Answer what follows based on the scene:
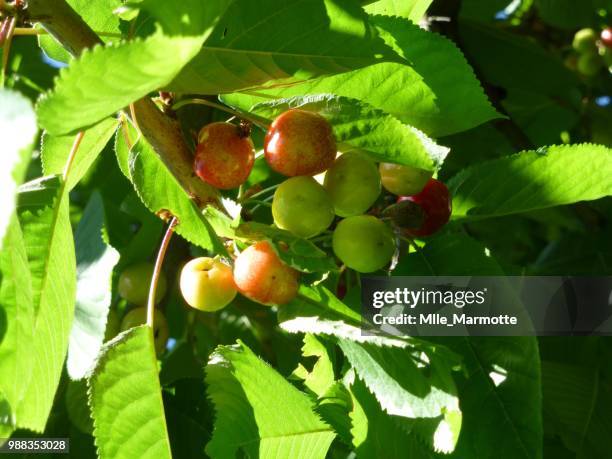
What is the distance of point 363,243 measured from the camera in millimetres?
977

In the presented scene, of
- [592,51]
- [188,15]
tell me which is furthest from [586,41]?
[188,15]

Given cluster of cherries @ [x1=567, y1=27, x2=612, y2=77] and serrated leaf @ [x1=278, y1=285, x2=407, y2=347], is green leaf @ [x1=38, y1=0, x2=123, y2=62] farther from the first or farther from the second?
cluster of cherries @ [x1=567, y1=27, x2=612, y2=77]

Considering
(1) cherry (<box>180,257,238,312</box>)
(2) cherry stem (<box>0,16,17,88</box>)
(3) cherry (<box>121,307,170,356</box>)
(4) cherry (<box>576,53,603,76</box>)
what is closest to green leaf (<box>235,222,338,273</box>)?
(1) cherry (<box>180,257,238,312</box>)

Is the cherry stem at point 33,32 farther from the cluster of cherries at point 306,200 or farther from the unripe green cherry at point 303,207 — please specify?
the unripe green cherry at point 303,207

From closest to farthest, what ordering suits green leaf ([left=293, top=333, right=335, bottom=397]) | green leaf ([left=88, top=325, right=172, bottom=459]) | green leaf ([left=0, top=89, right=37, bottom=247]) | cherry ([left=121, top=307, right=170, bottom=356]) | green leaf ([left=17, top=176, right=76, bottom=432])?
green leaf ([left=0, top=89, right=37, bottom=247]) → green leaf ([left=17, top=176, right=76, bottom=432]) → green leaf ([left=88, top=325, right=172, bottom=459]) → green leaf ([left=293, top=333, right=335, bottom=397]) → cherry ([left=121, top=307, right=170, bottom=356])

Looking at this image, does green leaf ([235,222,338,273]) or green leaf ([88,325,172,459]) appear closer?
green leaf ([235,222,338,273])

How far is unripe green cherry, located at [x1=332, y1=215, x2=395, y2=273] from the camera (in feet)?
3.21

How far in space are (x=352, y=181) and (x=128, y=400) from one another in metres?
0.41

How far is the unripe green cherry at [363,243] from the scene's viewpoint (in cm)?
98

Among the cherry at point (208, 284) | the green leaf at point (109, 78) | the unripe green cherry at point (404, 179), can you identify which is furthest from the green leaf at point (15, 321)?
the unripe green cherry at point (404, 179)

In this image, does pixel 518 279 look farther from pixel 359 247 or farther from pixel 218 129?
pixel 218 129

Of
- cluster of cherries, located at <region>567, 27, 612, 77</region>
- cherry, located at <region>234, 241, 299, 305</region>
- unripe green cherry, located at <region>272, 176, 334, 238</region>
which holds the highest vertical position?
unripe green cherry, located at <region>272, 176, 334, 238</region>

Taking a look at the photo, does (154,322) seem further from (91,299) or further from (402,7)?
(402,7)

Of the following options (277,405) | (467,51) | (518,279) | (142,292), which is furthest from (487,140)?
(277,405)
